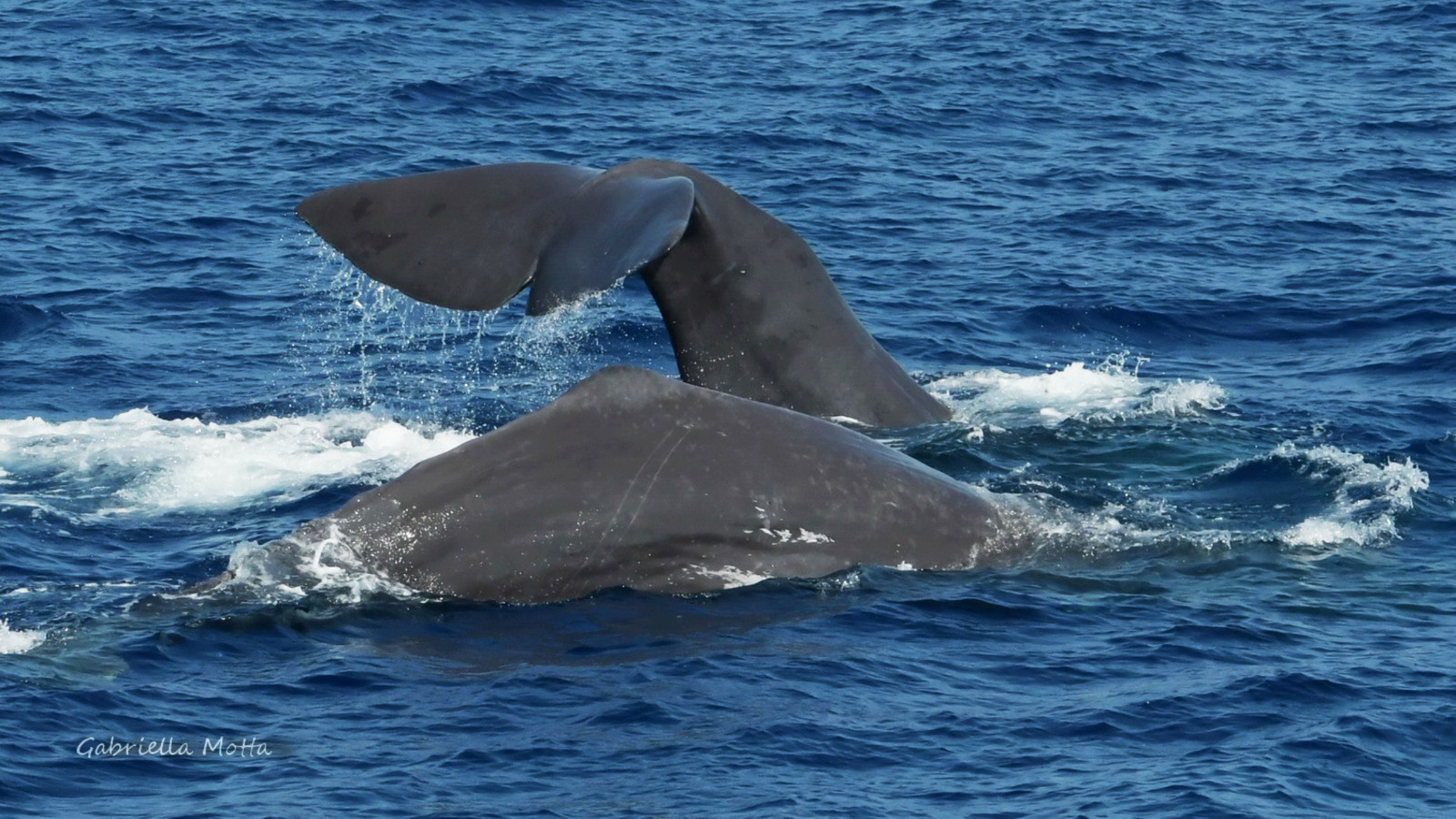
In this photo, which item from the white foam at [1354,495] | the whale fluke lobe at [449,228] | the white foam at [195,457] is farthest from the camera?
the white foam at [195,457]

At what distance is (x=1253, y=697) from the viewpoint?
11672 millimetres

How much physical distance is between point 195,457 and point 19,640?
516cm

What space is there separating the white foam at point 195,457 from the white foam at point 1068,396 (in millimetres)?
4448

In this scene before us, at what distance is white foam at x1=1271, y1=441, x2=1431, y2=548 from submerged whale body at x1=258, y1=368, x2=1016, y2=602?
146 inches

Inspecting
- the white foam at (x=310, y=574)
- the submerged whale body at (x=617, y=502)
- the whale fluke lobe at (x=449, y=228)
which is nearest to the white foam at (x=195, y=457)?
the white foam at (x=310, y=574)

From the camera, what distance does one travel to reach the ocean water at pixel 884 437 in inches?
423

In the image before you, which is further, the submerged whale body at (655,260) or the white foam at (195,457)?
the white foam at (195,457)

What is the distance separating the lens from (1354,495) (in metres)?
15.3

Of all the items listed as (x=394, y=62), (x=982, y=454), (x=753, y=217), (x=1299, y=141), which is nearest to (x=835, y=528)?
(x=753, y=217)

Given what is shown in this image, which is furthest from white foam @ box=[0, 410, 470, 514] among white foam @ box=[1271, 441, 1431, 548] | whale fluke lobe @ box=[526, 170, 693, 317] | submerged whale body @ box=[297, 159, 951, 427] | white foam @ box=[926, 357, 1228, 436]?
white foam @ box=[1271, 441, 1431, 548]

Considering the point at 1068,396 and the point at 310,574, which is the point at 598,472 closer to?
the point at 310,574

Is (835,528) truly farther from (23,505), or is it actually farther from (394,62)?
(394,62)

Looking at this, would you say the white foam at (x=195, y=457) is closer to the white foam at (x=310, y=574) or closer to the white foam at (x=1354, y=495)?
the white foam at (x=310, y=574)

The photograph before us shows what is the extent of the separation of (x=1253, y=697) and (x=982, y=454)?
4675mm
